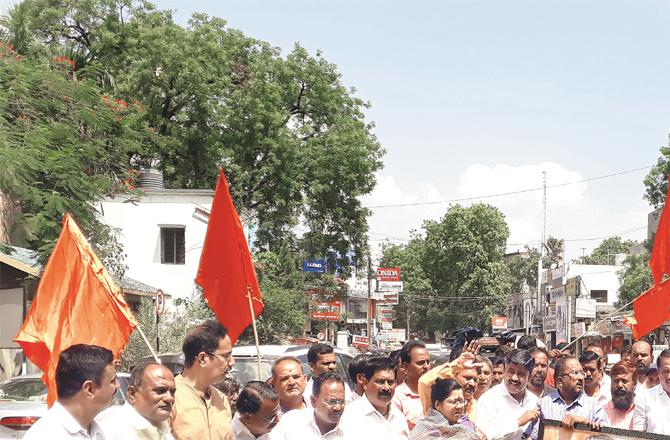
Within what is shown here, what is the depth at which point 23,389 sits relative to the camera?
40.5 feet

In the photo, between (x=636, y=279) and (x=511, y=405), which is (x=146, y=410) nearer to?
(x=511, y=405)

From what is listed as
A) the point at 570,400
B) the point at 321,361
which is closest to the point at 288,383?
the point at 321,361

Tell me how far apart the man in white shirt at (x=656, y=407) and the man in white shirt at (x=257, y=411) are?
3061 mm

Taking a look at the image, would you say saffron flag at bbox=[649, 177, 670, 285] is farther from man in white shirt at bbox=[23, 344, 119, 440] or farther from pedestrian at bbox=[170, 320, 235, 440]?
man in white shirt at bbox=[23, 344, 119, 440]

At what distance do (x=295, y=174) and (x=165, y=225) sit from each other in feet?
14.9

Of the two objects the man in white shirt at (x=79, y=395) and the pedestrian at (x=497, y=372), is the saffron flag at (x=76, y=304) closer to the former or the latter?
the pedestrian at (x=497, y=372)

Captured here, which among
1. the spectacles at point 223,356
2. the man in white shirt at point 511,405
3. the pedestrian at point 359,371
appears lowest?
the man in white shirt at point 511,405

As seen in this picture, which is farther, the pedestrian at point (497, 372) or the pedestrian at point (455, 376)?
the pedestrian at point (497, 372)

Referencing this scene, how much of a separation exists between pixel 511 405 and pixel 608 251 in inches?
4525

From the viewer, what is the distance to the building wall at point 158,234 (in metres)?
33.4

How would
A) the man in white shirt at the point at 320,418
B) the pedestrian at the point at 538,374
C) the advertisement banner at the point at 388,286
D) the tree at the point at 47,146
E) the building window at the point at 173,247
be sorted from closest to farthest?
the man in white shirt at the point at 320,418
the pedestrian at the point at 538,374
the tree at the point at 47,146
the building window at the point at 173,247
the advertisement banner at the point at 388,286

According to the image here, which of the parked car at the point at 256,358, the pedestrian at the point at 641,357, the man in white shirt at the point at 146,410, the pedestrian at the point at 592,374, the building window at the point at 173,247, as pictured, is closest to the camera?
the man in white shirt at the point at 146,410

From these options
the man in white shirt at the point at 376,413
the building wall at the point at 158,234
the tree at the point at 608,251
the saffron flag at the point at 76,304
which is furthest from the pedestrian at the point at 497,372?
the tree at the point at 608,251

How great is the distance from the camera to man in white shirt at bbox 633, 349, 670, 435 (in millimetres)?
7770
